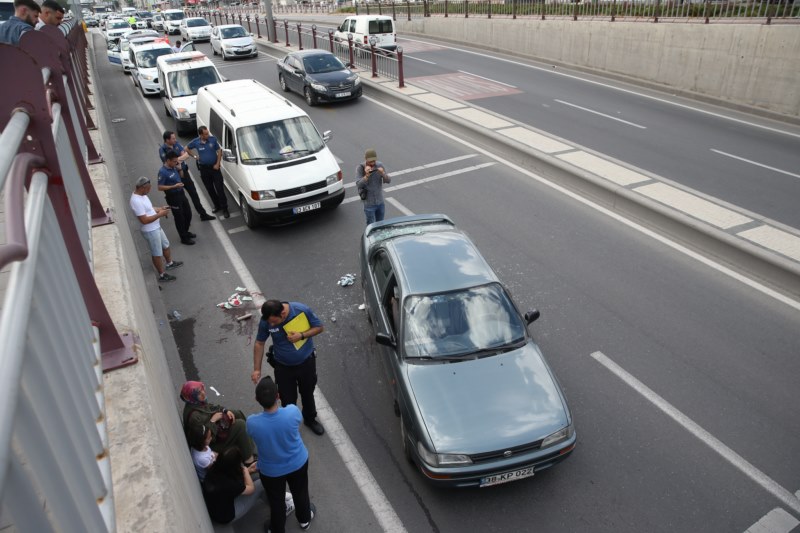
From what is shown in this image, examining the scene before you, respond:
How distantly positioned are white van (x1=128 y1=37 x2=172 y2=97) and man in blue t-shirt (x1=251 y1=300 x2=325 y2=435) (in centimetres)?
1836

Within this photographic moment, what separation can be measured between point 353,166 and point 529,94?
895cm

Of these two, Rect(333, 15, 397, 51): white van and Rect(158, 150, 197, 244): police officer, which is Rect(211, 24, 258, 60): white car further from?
Rect(158, 150, 197, 244): police officer

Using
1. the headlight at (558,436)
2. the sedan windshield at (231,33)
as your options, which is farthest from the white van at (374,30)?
the headlight at (558,436)

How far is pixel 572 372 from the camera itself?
675 centimetres

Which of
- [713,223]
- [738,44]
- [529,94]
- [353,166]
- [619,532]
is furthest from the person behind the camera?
[529,94]

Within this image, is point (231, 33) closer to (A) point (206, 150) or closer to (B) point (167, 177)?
(A) point (206, 150)

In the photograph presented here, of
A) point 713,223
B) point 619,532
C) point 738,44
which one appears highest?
point 738,44

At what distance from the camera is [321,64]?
1916cm

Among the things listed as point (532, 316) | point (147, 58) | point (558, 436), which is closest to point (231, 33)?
point (147, 58)

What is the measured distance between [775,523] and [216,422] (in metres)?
5.15

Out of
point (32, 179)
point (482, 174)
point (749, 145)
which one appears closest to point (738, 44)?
point (749, 145)

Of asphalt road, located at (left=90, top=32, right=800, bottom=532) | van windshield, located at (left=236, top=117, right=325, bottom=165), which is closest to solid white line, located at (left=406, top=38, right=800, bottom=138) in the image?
asphalt road, located at (left=90, top=32, right=800, bottom=532)

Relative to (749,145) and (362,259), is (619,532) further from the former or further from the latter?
(749,145)

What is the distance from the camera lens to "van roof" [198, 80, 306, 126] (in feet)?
36.4
